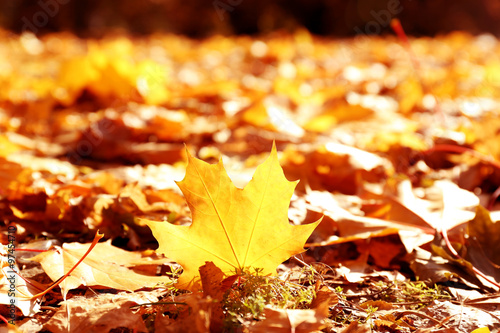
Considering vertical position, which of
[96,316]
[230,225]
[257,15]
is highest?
[257,15]

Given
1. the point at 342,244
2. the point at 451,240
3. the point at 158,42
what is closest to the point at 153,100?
the point at 342,244

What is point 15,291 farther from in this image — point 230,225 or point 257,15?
point 257,15

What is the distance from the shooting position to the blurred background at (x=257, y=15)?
310 inches

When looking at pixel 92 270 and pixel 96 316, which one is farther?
pixel 92 270

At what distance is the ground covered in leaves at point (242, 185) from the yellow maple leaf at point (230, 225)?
3cm

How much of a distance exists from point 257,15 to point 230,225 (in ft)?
27.0

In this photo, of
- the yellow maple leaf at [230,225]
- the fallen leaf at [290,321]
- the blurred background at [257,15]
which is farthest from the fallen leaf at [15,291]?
the blurred background at [257,15]

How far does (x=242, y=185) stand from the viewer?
4.04ft

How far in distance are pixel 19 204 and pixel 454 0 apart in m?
8.80

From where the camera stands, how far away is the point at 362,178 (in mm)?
1430

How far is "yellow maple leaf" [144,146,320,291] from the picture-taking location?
0.73m

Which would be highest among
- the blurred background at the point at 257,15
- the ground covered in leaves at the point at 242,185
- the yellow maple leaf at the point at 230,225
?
the blurred background at the point at 257,15

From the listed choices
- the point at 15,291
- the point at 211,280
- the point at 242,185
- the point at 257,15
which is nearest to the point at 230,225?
the point at 211,280

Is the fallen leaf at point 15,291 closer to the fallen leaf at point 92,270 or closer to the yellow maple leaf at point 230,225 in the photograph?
the fallen leaf at point 92,270
